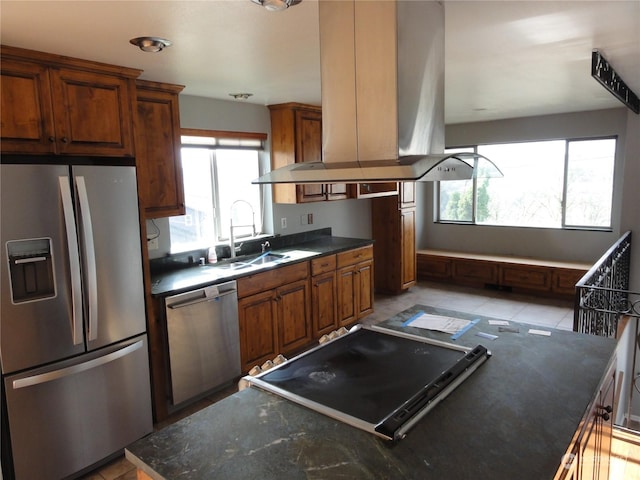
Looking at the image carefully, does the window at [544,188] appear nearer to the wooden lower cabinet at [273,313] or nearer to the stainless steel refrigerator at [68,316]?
the wooden lower cabinet at [273,313]

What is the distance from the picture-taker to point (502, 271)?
6.23 metres

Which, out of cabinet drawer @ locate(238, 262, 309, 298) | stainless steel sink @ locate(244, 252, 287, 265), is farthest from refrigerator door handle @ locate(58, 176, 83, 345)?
stainless steel sink @ locate(244, 252, 287, 265)

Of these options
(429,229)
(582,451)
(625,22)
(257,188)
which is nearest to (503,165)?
(429,229)

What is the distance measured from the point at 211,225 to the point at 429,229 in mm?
4374

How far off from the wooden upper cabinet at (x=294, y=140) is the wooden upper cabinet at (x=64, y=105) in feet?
5.98

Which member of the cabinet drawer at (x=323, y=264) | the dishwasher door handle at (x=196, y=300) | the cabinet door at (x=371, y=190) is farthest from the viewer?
the cabinet door at (x=371, y=190)

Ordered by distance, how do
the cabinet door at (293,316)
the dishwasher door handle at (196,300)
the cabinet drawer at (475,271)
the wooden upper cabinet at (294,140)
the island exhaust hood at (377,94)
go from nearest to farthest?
the island exhaust hood at (377,94) → the dishwasher door handle at (196,300) → the cabinet door at (293,316) → the wooden upper cabinet at (294,140) → the cabinet drawer at (475,271)

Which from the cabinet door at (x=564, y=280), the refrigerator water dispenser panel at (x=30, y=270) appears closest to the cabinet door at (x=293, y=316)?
the refrigerator water dispenser panel at (x=30, y=270)

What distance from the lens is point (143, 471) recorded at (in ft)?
4.38

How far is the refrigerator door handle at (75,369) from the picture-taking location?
2.31 metres

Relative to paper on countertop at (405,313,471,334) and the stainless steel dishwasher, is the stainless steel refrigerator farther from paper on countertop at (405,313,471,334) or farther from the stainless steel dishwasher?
paper on countertop at (405,313,471,334)

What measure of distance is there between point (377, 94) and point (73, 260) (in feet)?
6.24

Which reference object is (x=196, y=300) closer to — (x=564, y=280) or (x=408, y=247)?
(x=408, y=247)

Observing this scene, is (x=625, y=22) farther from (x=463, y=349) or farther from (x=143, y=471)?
(x=143, y=471)
